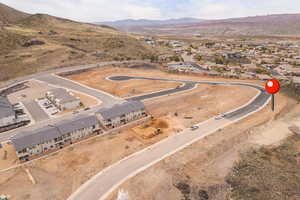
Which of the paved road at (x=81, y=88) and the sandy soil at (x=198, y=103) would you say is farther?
the paved road at (x=81, y=88)

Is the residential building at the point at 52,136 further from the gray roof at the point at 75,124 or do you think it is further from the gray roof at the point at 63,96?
the gray roof at the point at 63,96

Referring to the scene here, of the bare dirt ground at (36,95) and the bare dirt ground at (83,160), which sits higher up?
the bare dirt ground at (36,95)

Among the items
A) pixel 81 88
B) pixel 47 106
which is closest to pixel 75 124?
pixel 47 106

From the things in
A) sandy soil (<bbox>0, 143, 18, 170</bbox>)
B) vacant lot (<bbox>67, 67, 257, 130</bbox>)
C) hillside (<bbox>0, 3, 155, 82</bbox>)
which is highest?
hillside (<bbox>0, 3, 155, 82</bbox>)

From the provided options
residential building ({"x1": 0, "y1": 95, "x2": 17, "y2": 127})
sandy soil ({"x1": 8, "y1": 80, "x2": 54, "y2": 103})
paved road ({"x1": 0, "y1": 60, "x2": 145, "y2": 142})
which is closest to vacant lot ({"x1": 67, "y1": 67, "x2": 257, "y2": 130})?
paved road ({"x1": 0, "y1": 60, "x2": 145, "y2": 142})

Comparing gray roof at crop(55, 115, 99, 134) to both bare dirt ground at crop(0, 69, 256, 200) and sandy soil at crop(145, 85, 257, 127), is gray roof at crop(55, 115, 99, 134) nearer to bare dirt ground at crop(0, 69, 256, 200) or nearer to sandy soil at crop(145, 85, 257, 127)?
bare dirt ground at crop(0, 69, 256, 200)

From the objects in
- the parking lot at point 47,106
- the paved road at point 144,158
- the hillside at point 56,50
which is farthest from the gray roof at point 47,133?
the hillside at point 56,50

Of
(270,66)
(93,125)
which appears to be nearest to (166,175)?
(93,125)
